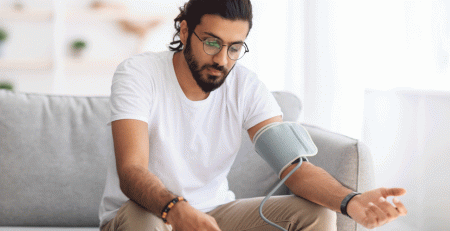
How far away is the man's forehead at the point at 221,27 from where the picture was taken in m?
1.25

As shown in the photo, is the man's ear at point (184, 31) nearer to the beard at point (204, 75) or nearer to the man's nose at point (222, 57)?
the beard at point (204, 75)

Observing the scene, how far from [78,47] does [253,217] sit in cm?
277

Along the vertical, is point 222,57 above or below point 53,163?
above

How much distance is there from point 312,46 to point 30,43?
8.06 ft

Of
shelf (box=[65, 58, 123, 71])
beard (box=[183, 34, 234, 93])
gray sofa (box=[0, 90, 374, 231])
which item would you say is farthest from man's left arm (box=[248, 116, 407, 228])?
shelf (box=[65, 58, 123, 71])

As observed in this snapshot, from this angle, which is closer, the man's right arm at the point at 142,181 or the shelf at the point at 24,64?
the man's right arm at the point at 142,181

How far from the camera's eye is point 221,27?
1.25 metres

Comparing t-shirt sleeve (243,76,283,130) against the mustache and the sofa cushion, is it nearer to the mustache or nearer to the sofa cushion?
the mustache

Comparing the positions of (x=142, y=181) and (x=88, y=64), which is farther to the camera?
(x=88, y=64)

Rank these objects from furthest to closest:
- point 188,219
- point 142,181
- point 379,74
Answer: point 379,74
point 142,181
point 188,219

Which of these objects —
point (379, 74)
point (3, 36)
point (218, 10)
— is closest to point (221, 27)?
point (218, 10)

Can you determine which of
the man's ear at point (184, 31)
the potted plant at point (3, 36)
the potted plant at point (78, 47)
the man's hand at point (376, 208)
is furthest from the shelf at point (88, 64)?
the man's hand at point (376, 208)

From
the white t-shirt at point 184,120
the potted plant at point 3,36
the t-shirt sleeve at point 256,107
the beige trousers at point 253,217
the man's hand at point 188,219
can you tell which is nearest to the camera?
the man's hand at point 188,219

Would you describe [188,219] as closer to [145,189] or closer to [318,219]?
[145,189]
